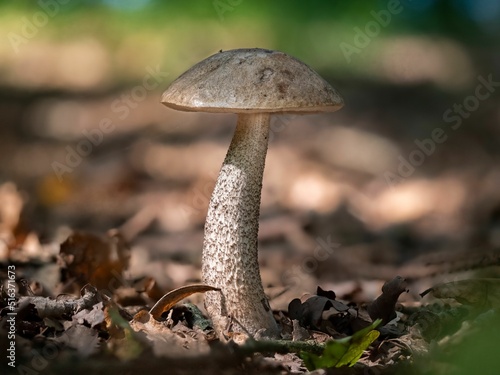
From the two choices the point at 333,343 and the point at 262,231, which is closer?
the point at 333,343

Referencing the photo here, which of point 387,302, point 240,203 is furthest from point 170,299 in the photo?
point 387,302

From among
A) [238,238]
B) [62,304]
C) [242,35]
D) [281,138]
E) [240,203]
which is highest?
[242,35]

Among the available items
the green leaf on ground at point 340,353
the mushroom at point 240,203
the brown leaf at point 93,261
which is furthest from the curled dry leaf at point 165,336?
the brown leaf at point 93,261

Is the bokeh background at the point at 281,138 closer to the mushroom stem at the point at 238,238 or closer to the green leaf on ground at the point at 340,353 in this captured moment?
the mushroom stem at the point at 238,238

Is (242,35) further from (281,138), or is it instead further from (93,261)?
(93,261)

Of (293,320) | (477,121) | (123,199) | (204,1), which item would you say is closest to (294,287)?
(293,320)

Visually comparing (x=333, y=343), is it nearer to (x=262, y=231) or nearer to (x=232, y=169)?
(x=232, y=169)
